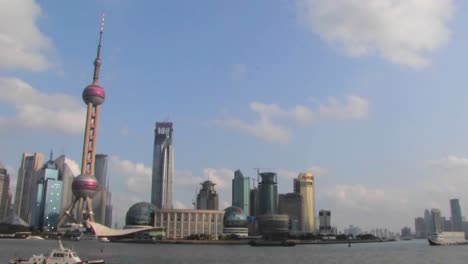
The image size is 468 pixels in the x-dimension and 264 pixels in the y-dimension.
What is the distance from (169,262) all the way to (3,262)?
31.6 meters

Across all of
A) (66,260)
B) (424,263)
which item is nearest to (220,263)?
(66,260)

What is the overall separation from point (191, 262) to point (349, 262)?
1442 inches

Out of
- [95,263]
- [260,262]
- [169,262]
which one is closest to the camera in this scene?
[95,263]

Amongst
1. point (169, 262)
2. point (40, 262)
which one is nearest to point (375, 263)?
point (169, 262)

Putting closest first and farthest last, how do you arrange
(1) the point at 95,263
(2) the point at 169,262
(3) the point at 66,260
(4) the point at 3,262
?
1. (3) the point at 66,260
2. (1) the point at 95,263
3. (4) the point at 3,262
4. (2) the point at 169,262

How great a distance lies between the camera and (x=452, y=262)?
354 ft

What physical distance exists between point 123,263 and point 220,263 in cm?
2042

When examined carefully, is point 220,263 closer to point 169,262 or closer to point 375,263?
point 169,262

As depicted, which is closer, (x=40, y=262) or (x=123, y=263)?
(x=40, y=262)

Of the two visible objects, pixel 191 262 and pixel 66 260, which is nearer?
pixel 66 260

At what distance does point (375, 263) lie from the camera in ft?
343

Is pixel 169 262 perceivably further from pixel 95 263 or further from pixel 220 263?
pixel 95 263

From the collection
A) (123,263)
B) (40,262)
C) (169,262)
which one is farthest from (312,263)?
(40,262)

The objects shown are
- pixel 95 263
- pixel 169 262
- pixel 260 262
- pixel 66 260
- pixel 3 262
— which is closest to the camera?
pixel 66 260
